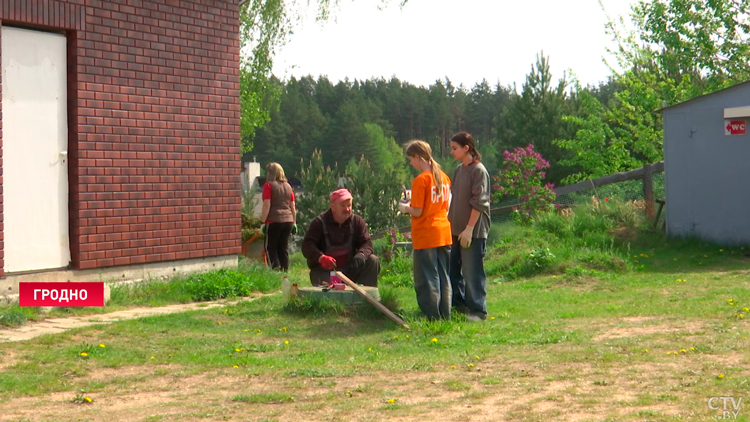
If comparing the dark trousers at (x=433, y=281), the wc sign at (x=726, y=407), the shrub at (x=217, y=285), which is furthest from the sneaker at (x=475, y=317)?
the wc sign at (x=726, y=407)

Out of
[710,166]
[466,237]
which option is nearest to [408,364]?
[466,237]

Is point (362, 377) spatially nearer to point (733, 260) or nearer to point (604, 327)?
point (604, 327)

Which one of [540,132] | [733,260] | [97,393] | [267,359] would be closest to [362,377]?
[267,359]

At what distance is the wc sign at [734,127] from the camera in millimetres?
14188

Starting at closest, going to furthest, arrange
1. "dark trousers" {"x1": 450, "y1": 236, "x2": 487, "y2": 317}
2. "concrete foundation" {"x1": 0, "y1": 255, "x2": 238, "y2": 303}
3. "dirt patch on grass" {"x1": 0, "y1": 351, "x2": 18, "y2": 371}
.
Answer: "dirt patch on grass" {"x1": 0, "y1": 351, "x2": 18, "y2": 371} < "dark trousers" {"x1": 450, "y1": 236, "x2": 487, "y2": 317} < "concrete foundation" {"x1": 0, "y1": 255, "x2": 238, "y2": 303}

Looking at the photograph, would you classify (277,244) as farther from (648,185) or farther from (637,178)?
(637,178)

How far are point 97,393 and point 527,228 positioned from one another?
10.8 m

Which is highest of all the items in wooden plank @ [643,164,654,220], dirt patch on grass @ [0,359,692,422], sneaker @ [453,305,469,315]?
wooden plank @ [643,164,654,220]

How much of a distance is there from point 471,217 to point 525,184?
29.3ft

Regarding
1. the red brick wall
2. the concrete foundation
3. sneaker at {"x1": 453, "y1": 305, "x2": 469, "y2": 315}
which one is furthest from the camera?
the red brick wall

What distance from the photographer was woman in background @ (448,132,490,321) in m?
8.44

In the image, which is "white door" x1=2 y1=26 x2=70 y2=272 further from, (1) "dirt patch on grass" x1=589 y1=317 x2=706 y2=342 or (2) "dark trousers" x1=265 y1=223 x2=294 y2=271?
(1) "dirt patch on grass" x1=589 y1=317 x2=706 y2=342

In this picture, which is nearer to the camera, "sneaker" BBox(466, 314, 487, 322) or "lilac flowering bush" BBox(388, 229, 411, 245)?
"sneaker" BBox(466, 314, 487, 322)

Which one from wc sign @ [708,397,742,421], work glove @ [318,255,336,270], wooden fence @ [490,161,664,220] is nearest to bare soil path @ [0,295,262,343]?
work glove @ [318,255,336,270]
